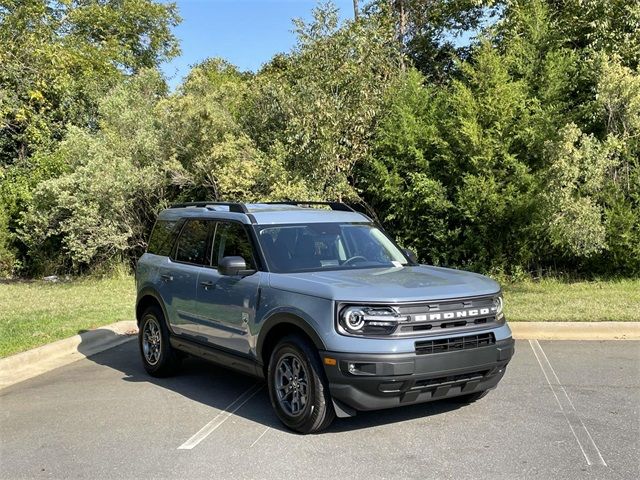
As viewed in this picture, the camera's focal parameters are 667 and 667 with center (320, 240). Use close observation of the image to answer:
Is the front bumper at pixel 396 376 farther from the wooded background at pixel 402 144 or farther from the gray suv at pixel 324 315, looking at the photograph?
the wooded background at pixel 402 144

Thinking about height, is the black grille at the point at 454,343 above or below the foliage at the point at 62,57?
below

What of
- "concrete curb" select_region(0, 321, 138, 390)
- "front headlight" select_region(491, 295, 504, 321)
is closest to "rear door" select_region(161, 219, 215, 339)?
"concrete curb" select_region(0, 321, 138, 390)

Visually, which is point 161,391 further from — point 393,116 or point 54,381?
point 393,116

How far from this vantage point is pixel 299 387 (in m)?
5.46

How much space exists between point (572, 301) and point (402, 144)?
5.40 m

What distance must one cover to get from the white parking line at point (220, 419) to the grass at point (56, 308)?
3.45 meters

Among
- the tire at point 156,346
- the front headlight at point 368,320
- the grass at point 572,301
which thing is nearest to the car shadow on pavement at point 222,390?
the tire at point 156,346

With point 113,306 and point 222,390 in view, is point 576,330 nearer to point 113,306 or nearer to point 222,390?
point 222,390

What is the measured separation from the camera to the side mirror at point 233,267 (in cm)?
602

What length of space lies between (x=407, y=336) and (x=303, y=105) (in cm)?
A: 1018

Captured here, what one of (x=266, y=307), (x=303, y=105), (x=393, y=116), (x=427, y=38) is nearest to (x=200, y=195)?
(x=303, y=105)

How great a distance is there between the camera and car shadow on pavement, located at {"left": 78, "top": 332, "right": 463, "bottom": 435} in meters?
5.79

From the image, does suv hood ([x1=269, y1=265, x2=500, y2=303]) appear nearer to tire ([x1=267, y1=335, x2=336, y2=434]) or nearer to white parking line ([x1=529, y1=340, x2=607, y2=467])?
tire ([x1=267, y1=335, x2=336, y2=434])

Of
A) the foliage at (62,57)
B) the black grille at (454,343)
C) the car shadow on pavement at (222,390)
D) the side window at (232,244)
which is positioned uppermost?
the foliage at (62,57)
